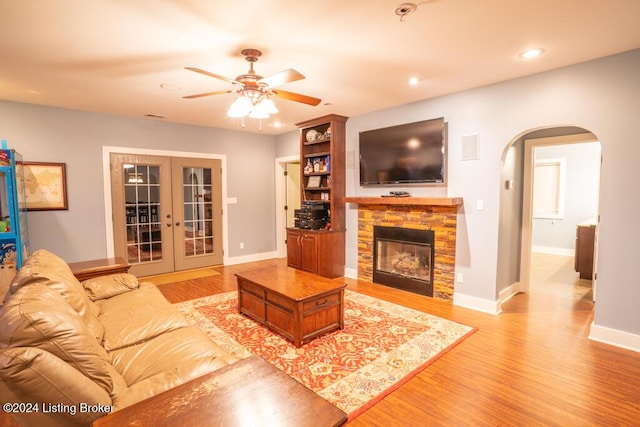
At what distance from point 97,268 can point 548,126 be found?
16.4ft

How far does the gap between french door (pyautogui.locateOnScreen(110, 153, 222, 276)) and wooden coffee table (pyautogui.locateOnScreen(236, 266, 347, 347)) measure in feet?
8.69

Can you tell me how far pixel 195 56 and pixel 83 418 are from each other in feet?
8.95

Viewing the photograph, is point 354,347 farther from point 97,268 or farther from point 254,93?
point 97,268

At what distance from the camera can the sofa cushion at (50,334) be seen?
1.17 meters

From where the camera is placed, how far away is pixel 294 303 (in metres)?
2.83

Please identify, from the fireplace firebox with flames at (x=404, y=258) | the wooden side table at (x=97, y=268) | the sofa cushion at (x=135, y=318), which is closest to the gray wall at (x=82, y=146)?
the wooden side table at (x=97, y=268)

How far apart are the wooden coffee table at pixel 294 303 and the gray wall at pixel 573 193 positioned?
6388 millimetres

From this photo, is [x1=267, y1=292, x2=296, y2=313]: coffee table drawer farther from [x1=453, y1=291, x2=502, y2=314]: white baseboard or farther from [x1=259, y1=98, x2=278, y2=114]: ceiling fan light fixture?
[x1=453, y1=291, x2=502, y2=314]: white baseboard

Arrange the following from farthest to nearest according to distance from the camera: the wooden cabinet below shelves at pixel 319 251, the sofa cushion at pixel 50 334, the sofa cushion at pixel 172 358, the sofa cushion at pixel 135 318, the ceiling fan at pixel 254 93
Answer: the wooden cabinet below shelves at pixel 319 251 → the ceiling fan at pixel 254 93 → the sofa cushion at pixel 135 318 → the sofa cushion at pixel 172 358 → the sofa cushion at pixel 50 334

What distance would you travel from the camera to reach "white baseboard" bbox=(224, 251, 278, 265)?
20.5ft

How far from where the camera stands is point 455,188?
156 inches

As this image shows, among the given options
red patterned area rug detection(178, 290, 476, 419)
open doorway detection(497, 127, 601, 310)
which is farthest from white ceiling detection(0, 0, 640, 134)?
red patterned area rug detection(178, 290, 476, 419)

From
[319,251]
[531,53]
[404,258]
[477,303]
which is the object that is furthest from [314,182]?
[531,53]

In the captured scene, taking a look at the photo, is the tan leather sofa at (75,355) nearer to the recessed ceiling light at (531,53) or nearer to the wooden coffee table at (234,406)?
the wooden coffee table at (234,406)
